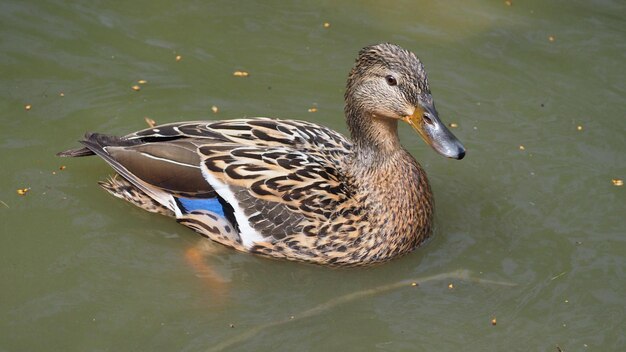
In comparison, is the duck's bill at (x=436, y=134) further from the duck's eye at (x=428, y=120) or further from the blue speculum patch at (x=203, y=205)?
the blue speculum patch at (x=203, y=205)

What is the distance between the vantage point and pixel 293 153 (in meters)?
6.64

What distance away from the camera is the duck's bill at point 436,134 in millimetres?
6297

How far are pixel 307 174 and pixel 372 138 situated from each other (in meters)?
0.54

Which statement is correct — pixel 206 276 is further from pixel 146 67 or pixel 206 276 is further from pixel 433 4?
pixel 433 4

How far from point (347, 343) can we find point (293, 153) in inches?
54.6

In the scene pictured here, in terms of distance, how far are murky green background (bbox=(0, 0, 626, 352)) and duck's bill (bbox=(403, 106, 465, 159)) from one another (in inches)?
34.4

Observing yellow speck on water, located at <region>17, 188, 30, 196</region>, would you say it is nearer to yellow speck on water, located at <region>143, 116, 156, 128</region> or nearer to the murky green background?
the murky green background

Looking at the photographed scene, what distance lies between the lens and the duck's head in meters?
6.33

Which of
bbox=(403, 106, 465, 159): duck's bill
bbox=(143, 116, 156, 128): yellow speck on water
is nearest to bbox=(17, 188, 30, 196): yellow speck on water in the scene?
bbox=(143, 116, 156, 128): yellow speck on water

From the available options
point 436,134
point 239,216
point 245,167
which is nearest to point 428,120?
point 436,134

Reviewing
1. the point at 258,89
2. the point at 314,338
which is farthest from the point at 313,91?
the point at 314,338

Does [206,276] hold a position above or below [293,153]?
below

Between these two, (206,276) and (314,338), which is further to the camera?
(206,276)

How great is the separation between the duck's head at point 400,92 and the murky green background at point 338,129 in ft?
3.06
